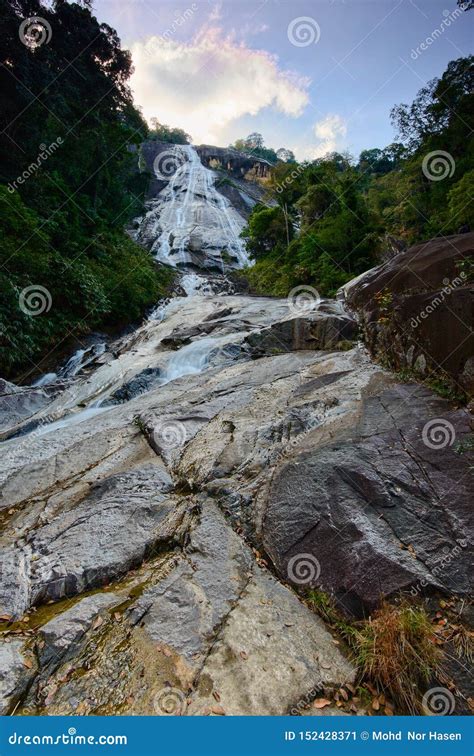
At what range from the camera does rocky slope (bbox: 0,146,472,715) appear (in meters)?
2.94

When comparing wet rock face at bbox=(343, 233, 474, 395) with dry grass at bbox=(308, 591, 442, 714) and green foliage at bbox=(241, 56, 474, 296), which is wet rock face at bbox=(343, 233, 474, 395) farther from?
green foliage at bbox=(241, 56, 474, 296)

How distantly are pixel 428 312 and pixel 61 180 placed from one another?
70.9 feet

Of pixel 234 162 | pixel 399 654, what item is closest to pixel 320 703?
pixel 399 654

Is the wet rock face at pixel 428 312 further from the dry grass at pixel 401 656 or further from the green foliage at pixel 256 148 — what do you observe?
the green foliage at pixel 256 148

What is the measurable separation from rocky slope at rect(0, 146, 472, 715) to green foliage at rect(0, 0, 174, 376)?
29.2 ft

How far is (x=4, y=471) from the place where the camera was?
5918mm

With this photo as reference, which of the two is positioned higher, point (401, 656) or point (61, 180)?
point (61, 180)

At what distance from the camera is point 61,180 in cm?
1983

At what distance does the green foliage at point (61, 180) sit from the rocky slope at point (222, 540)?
351 inches

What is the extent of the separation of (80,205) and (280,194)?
14675 millimetres

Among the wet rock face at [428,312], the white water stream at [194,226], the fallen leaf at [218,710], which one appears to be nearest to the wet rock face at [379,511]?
the wet rock face at [428,312]

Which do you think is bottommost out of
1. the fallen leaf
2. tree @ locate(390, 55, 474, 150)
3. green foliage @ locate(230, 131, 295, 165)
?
the fallen leaf

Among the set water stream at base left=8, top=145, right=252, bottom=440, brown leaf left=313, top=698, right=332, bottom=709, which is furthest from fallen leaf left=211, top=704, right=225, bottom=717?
water stream at base left=8, top=145, right=252, bottom=440

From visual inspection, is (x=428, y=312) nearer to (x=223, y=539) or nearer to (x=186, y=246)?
(x=223, y=539)
